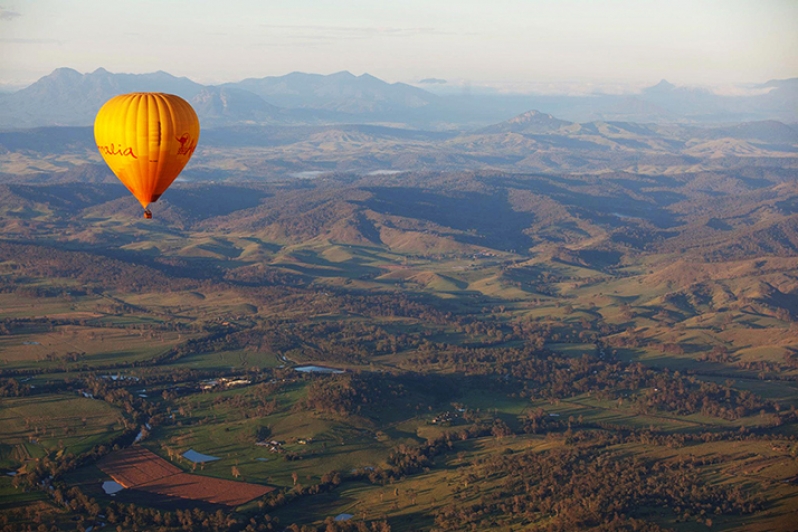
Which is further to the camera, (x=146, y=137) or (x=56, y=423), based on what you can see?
(x=56, y=423)

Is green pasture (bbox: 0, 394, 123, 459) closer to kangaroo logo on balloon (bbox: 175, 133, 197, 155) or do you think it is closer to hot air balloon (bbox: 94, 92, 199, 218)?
hot air balloon (bbox: 94, 92, 199, 218)

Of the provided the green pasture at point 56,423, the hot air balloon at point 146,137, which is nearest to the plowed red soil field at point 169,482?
the green pasture at point 56,423

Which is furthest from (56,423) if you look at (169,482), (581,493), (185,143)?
(581,493)

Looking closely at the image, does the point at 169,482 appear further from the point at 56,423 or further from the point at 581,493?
the point at 581,493

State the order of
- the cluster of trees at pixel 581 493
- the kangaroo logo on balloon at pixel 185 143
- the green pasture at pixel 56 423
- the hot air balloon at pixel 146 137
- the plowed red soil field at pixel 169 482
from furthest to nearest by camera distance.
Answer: the green pasture at pixel 56 423, the plowed red soil field at pixel 169 482, the cluster of trees at pixel 581 493, the kangaroo logo on balloon at pixel 185 143, the hot air balloon at pixel 146 137

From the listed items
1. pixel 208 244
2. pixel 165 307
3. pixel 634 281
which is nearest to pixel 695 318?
pixel 634 281

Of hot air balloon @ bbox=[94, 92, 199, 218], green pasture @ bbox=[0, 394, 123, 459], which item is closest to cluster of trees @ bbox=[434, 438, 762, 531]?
hot air balloon @ bbox=[94, 92, 199, 218]

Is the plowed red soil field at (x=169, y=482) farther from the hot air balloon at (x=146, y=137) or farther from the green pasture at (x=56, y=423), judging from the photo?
the hot air balloon at (x=146, y=137)
